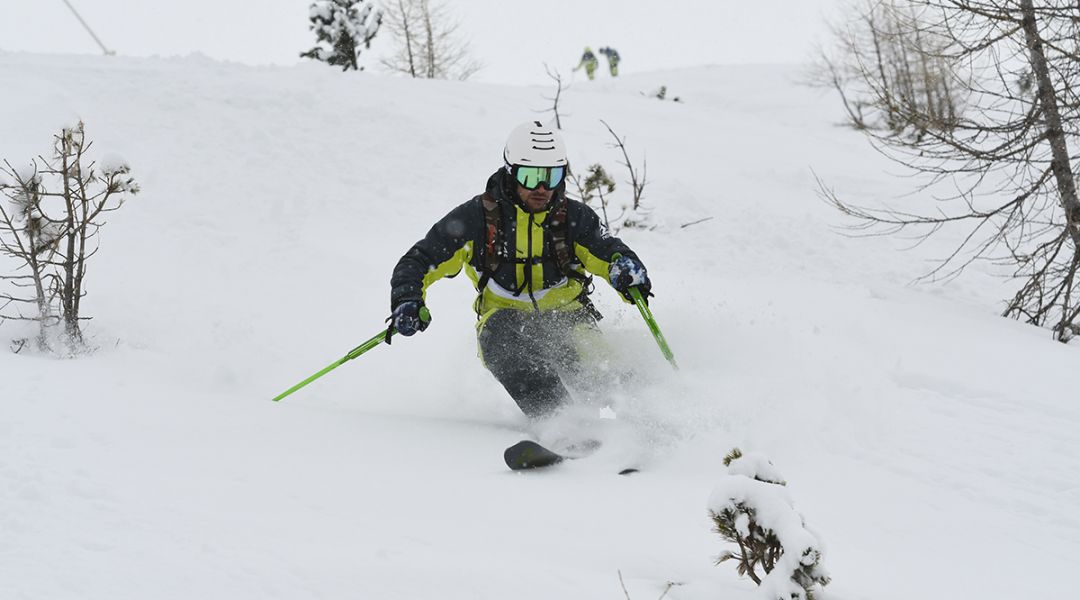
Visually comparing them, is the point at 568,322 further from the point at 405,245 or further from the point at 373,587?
the point at 405,245

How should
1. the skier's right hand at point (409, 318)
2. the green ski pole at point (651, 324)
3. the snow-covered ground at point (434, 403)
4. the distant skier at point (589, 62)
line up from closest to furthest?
the snow-covered ground at point (434, 403) < the skier's right hand at point (409, 318) < the green ski pole at point (651, 324) < the distant skier at point (589, 62)

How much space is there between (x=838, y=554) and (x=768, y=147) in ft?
37.2

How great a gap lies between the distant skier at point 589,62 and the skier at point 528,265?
22.9m

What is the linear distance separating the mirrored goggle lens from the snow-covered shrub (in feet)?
8.78

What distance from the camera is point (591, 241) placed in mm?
4742

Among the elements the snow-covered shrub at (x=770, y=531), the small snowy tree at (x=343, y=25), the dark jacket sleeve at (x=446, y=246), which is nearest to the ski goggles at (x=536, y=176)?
the dark jacket sleeve at (x=446, y=246)

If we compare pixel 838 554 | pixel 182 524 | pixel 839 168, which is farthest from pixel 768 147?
pixel 182 524

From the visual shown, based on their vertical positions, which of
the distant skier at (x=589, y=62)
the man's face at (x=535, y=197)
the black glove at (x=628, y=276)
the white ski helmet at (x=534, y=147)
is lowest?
the black glove at (x=628, y=276)

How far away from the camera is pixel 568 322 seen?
4.69 m

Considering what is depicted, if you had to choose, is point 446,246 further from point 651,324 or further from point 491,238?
point 651,324

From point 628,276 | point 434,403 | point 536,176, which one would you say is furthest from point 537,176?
point 434,403

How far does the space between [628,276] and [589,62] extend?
77.4 ft

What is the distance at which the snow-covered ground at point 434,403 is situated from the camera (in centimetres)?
233

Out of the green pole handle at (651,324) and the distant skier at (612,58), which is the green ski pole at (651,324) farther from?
the distant skier at (612,58)
